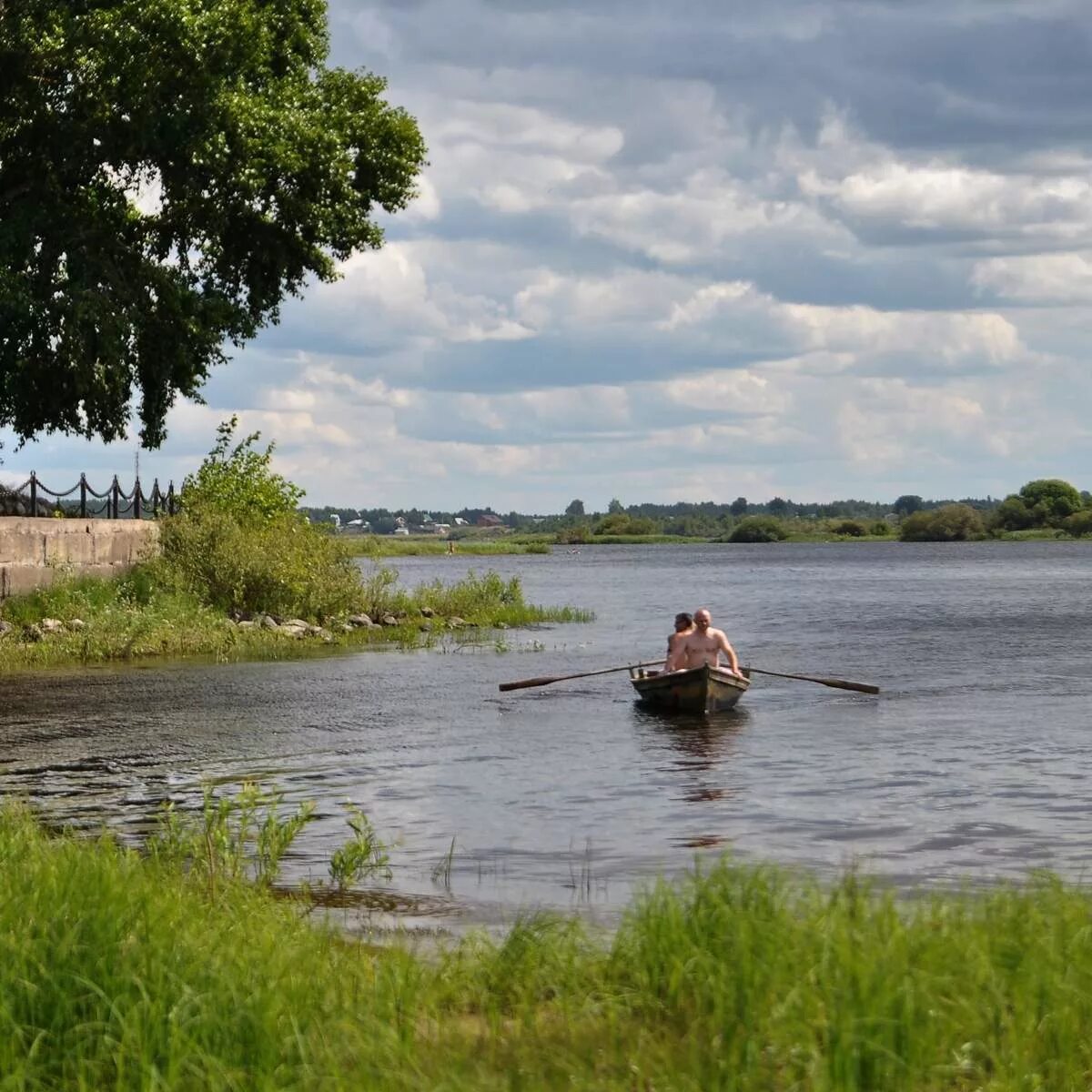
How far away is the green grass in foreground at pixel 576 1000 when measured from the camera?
17.3 ft

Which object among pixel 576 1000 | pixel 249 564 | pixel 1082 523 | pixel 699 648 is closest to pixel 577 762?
pixel 699 648

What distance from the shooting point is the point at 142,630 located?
29828 mm

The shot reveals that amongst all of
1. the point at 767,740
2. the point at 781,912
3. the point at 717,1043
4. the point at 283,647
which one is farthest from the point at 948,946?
the point at 283,647

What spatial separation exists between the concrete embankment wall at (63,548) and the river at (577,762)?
4182 mm

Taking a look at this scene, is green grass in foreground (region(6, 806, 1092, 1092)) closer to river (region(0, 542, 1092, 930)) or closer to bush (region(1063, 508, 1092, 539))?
river (region(0, 542, 1092, 930))

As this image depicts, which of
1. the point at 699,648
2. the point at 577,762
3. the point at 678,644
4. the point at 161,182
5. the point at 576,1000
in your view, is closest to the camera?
the point at 576,1000

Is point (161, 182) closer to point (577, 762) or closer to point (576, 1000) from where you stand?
point (577, 762)

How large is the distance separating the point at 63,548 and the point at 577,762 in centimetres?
1703

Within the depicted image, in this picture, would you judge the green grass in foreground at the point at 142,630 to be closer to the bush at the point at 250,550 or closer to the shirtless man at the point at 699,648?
the bush at the point at 250,550

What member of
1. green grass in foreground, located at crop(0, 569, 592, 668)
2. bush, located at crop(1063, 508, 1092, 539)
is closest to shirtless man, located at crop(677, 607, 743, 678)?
green grass in foreground, located at crop(0, 569, 592, 668)

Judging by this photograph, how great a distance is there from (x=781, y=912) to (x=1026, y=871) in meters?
5.28

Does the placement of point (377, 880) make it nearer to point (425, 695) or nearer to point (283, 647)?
point (425, 695)

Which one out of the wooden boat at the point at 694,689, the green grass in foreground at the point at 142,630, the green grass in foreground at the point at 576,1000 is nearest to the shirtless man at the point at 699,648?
the wooden boat at the point at 694,689

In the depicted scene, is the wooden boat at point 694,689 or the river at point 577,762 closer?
the river at point 577,762
